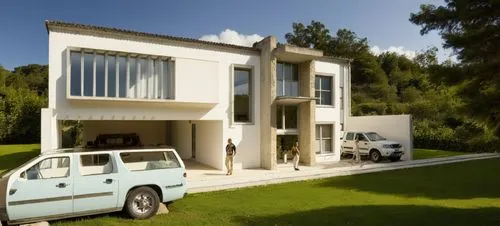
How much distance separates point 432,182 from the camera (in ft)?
52.2

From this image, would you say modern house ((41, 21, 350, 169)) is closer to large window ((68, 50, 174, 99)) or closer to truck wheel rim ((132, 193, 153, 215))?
large window ((68, 50, 174, 99))

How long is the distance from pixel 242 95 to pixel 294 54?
3.47m

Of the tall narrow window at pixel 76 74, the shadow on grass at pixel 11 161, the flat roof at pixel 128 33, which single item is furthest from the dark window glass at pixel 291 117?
the shadow on grass at pixel 11 161

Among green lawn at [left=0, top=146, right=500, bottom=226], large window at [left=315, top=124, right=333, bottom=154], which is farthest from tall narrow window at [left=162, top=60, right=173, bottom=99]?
large window at [left=315, top=124, right=333, bottom=154]

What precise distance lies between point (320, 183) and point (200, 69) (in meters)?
7.38

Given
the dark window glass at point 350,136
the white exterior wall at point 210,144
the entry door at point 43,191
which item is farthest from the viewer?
the dark window glass at point 350,136

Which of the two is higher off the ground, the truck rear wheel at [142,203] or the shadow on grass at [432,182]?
the truck rear wheel at [142,203]

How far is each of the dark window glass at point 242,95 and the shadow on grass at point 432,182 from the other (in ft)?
18.2

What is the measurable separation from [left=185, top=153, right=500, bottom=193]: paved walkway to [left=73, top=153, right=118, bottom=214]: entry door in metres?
4.45

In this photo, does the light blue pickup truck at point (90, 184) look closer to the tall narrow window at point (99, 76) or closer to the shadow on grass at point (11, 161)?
the tall narrow window at point (99, 76)

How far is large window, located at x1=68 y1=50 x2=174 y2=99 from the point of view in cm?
1411

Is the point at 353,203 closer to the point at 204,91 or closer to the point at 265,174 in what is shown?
the point at 265,174

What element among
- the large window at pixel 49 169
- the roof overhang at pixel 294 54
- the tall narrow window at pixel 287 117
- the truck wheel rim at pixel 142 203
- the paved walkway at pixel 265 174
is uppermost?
the roof overhang at pixel 294 54

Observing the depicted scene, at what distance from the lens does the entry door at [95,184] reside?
28.1ft
